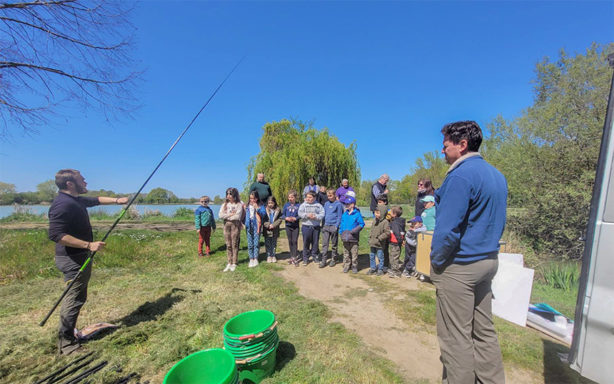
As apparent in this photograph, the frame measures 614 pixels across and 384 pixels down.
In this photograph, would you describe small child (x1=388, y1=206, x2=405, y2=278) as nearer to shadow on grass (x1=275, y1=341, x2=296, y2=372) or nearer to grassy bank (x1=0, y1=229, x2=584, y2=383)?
grassy bank (x1=0, y1=229, x2=584, y2=383)

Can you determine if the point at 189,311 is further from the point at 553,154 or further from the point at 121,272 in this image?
the point at 553,154

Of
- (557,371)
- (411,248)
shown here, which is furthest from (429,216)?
(557,371)

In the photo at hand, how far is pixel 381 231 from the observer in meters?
5.65

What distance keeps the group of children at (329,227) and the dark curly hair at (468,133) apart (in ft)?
11.5

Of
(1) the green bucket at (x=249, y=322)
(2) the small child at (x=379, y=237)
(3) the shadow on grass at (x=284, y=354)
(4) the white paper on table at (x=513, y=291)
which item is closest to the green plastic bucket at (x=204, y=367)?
(1) the green bucket at (x=249, y=322)

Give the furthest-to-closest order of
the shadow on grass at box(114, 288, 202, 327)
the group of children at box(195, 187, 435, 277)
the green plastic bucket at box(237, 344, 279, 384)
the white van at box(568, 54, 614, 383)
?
1. the group of children at box(195, 187, 435, 277)
2. the shadow on grass at box(114, 288, 202, 327)
3. the green plastic bucket at box(237, 344, 279, 384)
4. the white van at box(568, 54, 614, 383)

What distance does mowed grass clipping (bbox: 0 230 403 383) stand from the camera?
2650 millimetres

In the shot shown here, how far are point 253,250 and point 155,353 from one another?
3.56 meters

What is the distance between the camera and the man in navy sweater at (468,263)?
1860 millimetres

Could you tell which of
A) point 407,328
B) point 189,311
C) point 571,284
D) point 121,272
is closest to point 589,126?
point 571,284

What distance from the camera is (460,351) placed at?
188 centimetres

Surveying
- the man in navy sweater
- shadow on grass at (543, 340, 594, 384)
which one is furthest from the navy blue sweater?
shadow on grass at (543, 340, 594, 384)

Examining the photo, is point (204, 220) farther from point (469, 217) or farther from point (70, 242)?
point (469, 217)

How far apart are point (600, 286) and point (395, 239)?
4132mm
